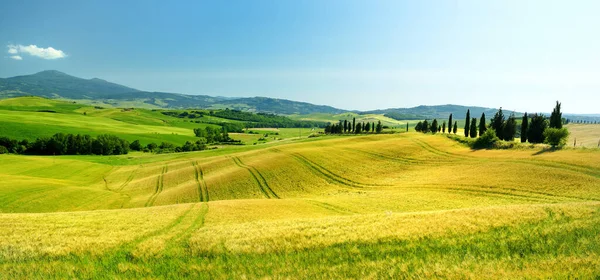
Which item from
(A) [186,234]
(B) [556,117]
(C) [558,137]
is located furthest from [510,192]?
(B) [556,117]

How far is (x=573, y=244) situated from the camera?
12.7 meters

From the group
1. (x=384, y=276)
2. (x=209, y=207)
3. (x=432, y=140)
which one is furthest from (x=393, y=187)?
(x=432, y=140)

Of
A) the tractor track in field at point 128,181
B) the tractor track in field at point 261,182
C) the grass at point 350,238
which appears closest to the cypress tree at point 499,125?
the grass at point 350,238

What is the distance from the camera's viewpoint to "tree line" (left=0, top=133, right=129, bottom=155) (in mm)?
130125

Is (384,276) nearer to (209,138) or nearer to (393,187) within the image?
(393,187)

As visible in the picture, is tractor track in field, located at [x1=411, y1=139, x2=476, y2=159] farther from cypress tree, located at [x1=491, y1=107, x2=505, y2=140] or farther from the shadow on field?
cypress tree, located at [x1=491, y1=107, x2=505, y2=140]

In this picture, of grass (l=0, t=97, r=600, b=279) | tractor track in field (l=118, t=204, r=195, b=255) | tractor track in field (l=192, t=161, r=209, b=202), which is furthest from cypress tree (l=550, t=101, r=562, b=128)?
tractor track in field (l=118, t=204, r=195, b=255)

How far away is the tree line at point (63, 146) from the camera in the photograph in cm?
13012

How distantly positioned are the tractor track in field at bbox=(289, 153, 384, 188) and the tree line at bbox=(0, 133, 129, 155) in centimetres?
10895

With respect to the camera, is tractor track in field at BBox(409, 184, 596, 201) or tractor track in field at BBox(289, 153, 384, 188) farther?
tractor track in field at BBox(289, 153, 384, 188)

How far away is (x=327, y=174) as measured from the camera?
204 feet

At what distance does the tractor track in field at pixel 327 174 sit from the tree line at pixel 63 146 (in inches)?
4289

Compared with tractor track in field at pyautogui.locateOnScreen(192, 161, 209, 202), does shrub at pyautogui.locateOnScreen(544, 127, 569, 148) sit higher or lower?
higher

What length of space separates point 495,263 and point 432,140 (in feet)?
274
